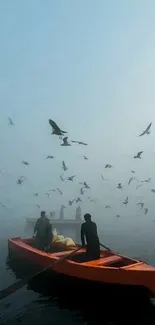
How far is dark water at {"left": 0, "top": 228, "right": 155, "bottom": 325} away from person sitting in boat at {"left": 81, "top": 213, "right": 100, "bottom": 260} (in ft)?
5.32

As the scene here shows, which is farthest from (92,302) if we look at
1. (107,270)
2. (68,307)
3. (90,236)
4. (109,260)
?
(90,236)

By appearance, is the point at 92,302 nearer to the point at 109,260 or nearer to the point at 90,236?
the point at 109,260

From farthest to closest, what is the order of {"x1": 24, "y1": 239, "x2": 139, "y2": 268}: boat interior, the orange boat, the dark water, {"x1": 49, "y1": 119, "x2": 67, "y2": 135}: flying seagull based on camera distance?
1. {"x1": 49, "y1": 119, "x2": 67, "y2": 135}: flying seagull
2. {"x1": 24, "y1": 239, "x2": 139, "y2": 268}: boat interior
3. the orange boat
4. the dark water

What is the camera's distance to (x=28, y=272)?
14281 mm

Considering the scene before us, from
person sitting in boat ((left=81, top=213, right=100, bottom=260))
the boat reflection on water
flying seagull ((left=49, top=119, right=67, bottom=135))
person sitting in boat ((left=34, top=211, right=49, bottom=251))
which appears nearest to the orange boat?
the boat reflection on water

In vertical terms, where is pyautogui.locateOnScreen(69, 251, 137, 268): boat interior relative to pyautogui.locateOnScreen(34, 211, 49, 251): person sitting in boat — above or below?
below

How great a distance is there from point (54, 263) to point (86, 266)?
167 centimetres

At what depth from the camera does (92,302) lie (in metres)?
10.4

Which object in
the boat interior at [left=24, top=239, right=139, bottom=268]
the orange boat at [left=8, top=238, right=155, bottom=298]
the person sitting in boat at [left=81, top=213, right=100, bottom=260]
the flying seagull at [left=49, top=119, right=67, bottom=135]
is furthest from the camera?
the flying seagull at [left=49, top=119, right=67, bottom=135]

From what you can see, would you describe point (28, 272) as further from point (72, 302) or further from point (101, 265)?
point (101, 265)

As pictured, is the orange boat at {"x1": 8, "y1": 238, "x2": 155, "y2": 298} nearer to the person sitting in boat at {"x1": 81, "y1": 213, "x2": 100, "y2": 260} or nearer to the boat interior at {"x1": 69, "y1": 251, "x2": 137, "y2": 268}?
the boat interior at {"x1": 69, "y1": 251, "x2": 137, "y2": 268}

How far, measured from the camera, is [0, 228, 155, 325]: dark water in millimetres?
9148

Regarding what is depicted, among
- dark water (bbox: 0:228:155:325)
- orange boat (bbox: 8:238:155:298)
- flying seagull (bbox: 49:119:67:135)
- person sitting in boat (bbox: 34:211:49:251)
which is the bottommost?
dark water (bbox: 0:228:155:325)

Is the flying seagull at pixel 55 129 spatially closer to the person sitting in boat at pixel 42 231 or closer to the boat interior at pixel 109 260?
the person sitting in boat at pixel 42 231
